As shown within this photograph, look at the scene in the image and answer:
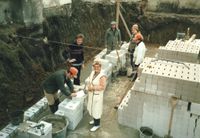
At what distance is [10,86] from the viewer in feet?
30.9

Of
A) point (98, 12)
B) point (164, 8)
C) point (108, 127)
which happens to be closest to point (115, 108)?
point (108, 127)

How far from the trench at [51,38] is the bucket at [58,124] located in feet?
9.36

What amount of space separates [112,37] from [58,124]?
488cm

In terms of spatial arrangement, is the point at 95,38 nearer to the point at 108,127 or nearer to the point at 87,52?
the point at 87,52

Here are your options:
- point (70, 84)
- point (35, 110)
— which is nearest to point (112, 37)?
point (70, 84)

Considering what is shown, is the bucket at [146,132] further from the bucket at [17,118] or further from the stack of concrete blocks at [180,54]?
the bucket at [17,118]

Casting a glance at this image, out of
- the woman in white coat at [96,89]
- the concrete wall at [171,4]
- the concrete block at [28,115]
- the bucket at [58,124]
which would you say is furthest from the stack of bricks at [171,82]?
the concrete wall at [171,4]

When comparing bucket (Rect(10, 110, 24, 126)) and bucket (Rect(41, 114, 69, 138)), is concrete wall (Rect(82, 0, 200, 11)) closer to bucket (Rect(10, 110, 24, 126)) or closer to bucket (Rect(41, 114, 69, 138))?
bucket (Rect(41, 114, 69, 138))

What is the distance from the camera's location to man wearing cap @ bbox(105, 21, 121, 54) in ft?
34.7

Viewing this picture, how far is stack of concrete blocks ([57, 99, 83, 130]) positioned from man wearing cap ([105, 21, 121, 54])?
4062 mm

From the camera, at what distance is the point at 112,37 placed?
1060 cm

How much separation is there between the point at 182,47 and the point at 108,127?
4.14 meters

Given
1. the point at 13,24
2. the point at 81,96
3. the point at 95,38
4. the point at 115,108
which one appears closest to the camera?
the point at 81,96

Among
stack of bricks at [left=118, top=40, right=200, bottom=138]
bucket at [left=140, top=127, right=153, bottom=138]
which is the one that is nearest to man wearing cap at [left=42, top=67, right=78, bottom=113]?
stack of bricks at [left=118, top=40, right=200, bottom=138]
